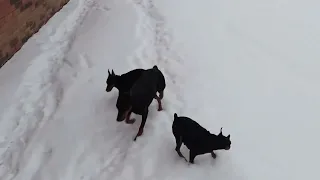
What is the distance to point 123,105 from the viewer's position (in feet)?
6.85

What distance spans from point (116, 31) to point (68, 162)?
4.89 feet

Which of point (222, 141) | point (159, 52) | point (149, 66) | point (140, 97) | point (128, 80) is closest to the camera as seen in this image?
point (222, 141)

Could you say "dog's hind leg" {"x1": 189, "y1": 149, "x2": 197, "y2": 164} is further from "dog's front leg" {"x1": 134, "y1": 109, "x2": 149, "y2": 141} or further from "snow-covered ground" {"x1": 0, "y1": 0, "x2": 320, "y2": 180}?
"dog's front leg" {"x1": 134, "y1": 109, "x2": 149, "y2": 141}

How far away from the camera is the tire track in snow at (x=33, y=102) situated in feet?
6.98

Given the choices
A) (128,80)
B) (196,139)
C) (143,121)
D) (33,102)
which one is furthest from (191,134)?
(33,102)

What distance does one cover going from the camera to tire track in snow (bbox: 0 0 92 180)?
6.98 feet

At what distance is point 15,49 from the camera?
297 cm

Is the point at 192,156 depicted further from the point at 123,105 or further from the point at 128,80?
the point at 128,80

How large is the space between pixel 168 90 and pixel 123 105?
21.5 inches

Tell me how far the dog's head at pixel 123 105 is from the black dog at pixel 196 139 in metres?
0.28

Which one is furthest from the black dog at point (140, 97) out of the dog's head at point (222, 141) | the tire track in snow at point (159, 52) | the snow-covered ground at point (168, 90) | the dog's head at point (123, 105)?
the dog's head at point (222, 141)

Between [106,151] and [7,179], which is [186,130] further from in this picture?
[7,179]

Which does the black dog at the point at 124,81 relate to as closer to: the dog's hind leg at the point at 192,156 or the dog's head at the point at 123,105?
the dog's head at the point at 123,105

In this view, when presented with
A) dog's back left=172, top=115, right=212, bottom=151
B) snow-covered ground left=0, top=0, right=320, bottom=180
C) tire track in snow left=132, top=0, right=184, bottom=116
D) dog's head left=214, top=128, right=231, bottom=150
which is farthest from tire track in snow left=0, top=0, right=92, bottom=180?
dog's head left=214, top=128, right=231, bottom=150
